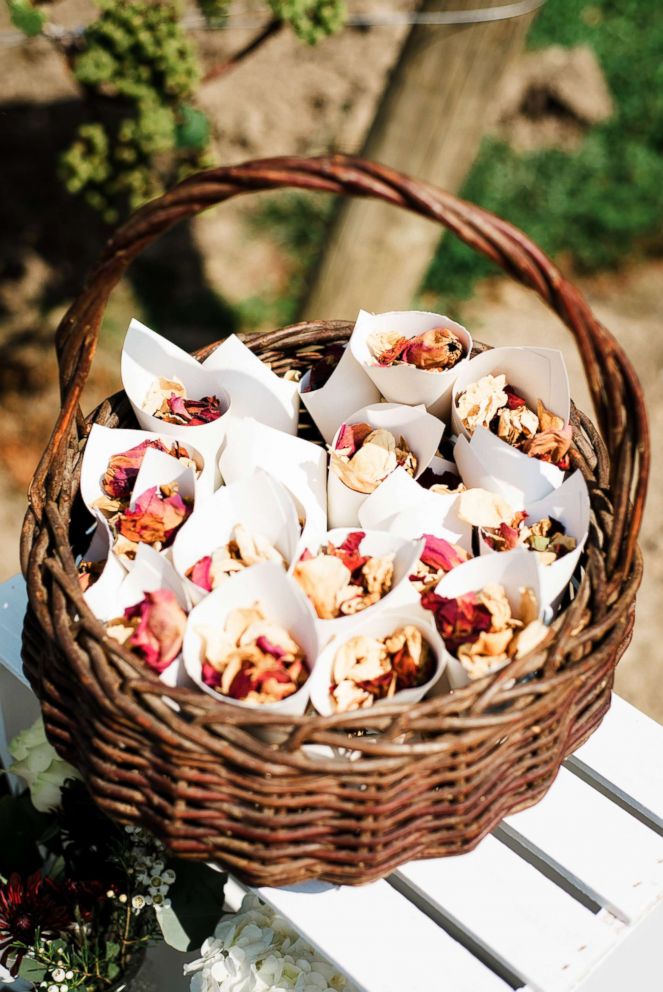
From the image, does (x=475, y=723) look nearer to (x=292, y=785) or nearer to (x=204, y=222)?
(x=292, y=785)

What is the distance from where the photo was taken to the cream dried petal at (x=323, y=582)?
0.91 m

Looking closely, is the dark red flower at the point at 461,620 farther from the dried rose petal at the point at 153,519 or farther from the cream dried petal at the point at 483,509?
the dried rose petal at the point at 153,519

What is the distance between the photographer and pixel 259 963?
103 cm

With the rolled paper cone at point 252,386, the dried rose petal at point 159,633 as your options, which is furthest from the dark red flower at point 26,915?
the rolled paper cone at point 252,386

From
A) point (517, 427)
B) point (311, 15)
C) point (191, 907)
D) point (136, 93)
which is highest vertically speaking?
point (311, 15)

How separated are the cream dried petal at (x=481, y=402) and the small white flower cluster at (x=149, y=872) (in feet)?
2.05

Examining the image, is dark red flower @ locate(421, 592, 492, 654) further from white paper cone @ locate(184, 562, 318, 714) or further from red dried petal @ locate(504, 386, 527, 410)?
red dried petal @ locate(504, 386, 527, 410)

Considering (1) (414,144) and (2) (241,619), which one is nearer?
(2) (241,619)

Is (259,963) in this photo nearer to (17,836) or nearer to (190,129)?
(17,836)

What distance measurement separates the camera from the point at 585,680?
88 cm

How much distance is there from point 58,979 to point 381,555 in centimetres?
63

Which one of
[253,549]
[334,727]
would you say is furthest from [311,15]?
[334,727]

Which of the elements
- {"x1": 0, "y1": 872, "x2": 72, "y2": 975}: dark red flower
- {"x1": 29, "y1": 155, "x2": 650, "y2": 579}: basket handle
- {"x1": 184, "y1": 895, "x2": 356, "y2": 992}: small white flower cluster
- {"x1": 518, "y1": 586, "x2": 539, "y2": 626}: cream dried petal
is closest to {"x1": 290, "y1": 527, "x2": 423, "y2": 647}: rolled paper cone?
{"x1": 518, "y1": 586, "x2": 539, "y2": 626}: cream dried petal

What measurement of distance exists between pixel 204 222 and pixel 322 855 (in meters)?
2.43
